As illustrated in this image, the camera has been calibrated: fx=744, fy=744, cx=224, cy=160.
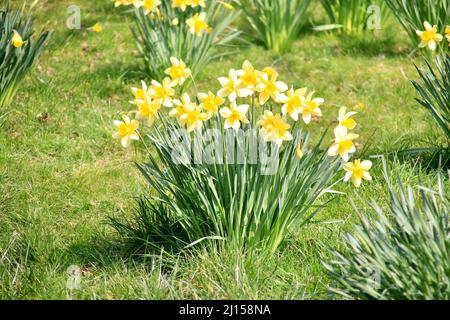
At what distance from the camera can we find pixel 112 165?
4488 millimetres

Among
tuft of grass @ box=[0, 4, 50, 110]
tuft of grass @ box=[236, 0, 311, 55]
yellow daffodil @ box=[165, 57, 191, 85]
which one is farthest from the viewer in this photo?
tuft of grass @ box=[236, 0, 311, 55]

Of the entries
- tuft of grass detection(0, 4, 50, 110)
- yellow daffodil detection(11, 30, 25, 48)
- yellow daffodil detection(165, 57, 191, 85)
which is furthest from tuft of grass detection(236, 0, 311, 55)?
yellow daffodil detection(165, 57, 191, 85)

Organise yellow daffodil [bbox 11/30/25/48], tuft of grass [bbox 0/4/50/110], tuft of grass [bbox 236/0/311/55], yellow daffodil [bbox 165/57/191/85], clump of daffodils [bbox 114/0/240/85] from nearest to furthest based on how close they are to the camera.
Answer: yellow daffodil [bbox 165/57/191/85], yellow daffodil [bbox 11/30/25/48], tuft of grass [bbox 0/4/50/110], clump of daffodils [bbox 114/0/240/85], tuft of grass [bbox 236/0/311/55]

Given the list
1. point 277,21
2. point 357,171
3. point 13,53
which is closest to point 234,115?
point 357,171

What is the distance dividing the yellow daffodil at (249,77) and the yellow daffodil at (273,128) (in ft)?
0.42

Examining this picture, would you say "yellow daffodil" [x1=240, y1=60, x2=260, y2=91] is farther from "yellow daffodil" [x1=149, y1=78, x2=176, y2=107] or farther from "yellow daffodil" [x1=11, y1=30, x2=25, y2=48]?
"yellow daffodil" [x1=11, y1=30, x2=25, y2=48]

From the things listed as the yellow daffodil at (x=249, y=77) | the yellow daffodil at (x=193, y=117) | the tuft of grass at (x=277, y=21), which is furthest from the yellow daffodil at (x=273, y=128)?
the tuft of grass at (x=277, y=21)

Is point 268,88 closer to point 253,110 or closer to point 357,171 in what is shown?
point 253,110

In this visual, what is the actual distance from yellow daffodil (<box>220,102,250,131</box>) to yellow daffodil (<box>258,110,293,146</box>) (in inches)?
3.5

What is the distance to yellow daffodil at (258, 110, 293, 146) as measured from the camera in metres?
2.96

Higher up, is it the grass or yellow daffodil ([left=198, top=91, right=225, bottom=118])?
yellow daffodil ([left=198, top=91, right=225, bottom=118])

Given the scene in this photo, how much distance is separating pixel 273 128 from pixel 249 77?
231 millimetres
